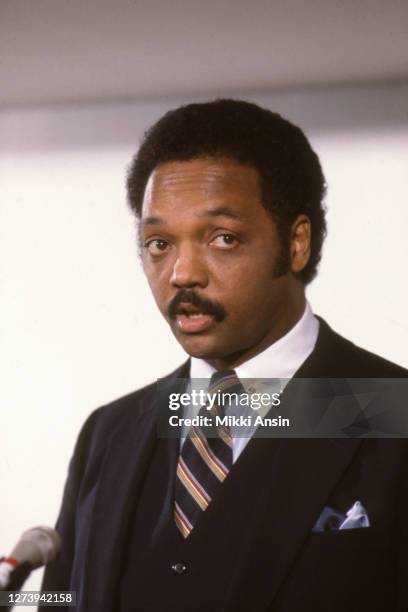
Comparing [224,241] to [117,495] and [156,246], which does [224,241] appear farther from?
[117,495]

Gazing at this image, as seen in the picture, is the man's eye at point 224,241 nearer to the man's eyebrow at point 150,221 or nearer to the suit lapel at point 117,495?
the man's eyebrow at point 150,221

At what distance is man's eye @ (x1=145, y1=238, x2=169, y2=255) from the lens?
110cm

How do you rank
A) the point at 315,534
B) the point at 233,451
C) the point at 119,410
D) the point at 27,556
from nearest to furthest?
1. the point at 27,556
2. the point at 315,534
3. the point at 233,451
4. the point at 119,410

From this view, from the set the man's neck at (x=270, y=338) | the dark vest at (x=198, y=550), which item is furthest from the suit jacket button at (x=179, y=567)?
the man's neck at (x=270, y=338)

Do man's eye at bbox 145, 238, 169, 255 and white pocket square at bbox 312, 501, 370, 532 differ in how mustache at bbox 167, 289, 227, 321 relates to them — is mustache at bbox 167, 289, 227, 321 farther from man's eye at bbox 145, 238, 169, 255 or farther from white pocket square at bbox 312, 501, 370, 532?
white pocket square at bbox 312, 501, 370, 532

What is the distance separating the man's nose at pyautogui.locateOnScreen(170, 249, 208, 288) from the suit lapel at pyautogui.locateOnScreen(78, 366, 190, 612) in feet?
0.62

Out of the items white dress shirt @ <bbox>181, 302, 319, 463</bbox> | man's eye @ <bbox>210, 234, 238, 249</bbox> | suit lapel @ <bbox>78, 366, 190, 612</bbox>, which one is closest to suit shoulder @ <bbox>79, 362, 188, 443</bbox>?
suit lapel @ <bbox>78, 366, 190, 612</bbox>

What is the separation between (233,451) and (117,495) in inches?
7.0

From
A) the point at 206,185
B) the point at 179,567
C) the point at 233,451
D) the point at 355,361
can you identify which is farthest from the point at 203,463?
the point at 206,185

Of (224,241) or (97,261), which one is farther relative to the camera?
(97,261)

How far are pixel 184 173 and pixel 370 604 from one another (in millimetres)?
595

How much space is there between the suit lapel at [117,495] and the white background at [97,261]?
69 mm

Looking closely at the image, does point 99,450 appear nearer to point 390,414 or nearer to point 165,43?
point 390,414

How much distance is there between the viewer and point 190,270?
107 centimetres
